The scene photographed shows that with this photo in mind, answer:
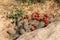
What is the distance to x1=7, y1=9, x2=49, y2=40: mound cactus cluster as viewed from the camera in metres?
5.35

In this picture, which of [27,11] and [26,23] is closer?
[26,23]

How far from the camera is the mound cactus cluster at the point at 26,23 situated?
5.35 metres

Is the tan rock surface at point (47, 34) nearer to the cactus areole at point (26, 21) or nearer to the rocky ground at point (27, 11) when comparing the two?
the rocky ground at point (27, 11)

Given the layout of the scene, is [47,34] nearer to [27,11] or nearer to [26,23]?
[26,23]

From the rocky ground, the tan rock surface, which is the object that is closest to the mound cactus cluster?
the rocky ground

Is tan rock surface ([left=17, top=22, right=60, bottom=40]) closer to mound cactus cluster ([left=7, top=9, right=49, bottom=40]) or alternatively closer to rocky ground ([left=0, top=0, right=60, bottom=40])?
rocky ground ([left=0, top=0, right=60, bottom=40])

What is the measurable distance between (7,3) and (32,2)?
70 cm

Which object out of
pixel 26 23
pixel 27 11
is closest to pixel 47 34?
pixel 26 23

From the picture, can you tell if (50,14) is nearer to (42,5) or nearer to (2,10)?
(42,5)

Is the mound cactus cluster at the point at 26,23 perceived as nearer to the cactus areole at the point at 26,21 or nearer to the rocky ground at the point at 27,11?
Answer: the cactus areole at the point at 26,21

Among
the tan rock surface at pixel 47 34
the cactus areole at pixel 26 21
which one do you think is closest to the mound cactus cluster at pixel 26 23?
the cactus areole at pixel 26 21

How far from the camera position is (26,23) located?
5.41m

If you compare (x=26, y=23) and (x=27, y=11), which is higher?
(x=27, y=11)

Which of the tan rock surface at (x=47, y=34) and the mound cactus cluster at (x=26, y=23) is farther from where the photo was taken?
the mound cactus cluster at (x=26, y=23)
